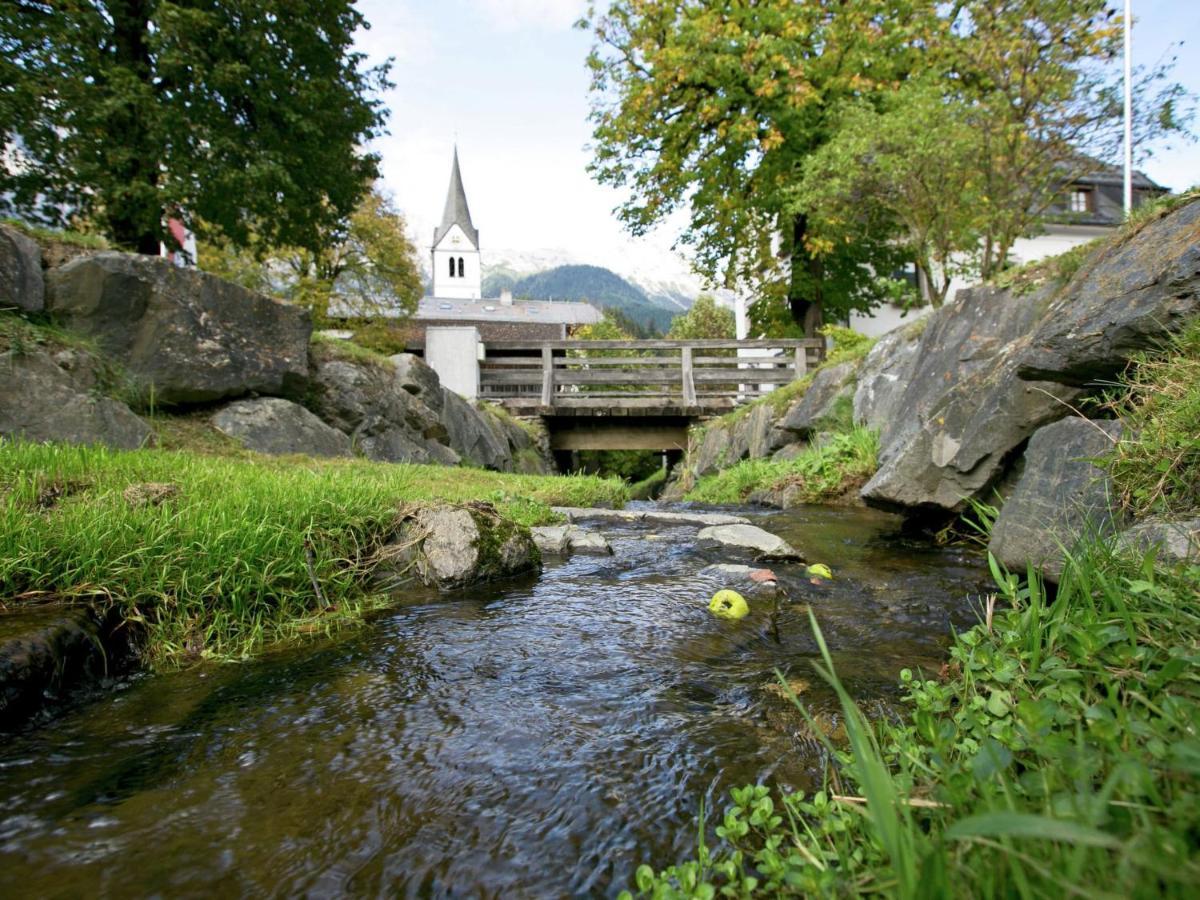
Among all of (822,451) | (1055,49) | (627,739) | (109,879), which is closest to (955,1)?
(1055,49)

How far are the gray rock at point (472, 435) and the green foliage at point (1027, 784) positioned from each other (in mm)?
10962

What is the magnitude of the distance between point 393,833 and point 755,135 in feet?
55.4

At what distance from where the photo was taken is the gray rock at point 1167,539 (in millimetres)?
1929

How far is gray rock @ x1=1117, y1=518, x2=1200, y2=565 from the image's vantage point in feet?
6.33

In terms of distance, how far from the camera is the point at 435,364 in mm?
17406

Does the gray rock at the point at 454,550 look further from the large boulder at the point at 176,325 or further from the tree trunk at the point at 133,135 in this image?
the tree trunk at the point at 133,135

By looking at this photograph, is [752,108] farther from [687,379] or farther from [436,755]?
[436,755]

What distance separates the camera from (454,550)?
3773 mm

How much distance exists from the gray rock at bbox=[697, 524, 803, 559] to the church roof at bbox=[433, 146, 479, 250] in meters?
109

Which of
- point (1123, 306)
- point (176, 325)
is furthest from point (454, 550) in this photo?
point (176, 325)

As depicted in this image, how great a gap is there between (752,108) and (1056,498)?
594 inches

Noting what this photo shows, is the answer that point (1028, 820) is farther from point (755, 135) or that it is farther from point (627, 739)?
point (755, 135)

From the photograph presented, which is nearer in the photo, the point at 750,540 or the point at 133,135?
the point at 750,540

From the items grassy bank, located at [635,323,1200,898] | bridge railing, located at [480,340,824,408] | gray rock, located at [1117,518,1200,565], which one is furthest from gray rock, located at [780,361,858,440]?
grassy bank, located at [635,323,1200,898]
